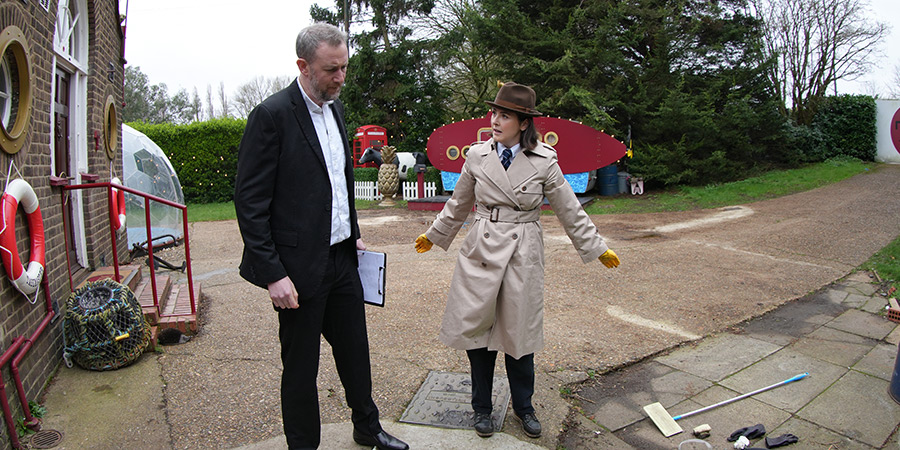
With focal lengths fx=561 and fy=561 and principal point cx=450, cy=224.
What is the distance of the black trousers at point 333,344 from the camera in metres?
2.55

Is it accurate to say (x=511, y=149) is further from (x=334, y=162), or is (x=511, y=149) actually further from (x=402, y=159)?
(x=402, y=159)

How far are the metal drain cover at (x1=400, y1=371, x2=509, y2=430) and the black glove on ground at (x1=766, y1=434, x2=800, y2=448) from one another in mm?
1415

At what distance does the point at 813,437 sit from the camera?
308 centimetres

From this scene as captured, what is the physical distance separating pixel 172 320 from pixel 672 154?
13.8m

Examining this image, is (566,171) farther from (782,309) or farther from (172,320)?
(172,320)

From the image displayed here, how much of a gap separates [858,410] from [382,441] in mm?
2830

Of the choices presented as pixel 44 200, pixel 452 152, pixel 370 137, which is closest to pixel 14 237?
pixel 44 200

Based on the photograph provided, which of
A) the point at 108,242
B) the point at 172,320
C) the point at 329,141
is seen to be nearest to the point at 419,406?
the point at 329,141

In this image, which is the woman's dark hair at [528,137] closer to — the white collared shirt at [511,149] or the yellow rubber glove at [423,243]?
the white collared shirt at [511,149]

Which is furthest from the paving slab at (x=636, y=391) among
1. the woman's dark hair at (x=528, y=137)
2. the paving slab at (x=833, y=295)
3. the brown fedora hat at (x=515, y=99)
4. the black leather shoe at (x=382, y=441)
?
the paving slab at (x=833, y=295)

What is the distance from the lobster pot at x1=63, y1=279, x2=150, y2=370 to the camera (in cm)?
388

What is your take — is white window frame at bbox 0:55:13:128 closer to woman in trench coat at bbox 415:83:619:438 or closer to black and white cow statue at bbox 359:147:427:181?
woman in trench coat at bbox 415:83:619:438

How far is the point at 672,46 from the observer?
15.8m

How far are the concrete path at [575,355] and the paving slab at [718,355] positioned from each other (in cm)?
2
